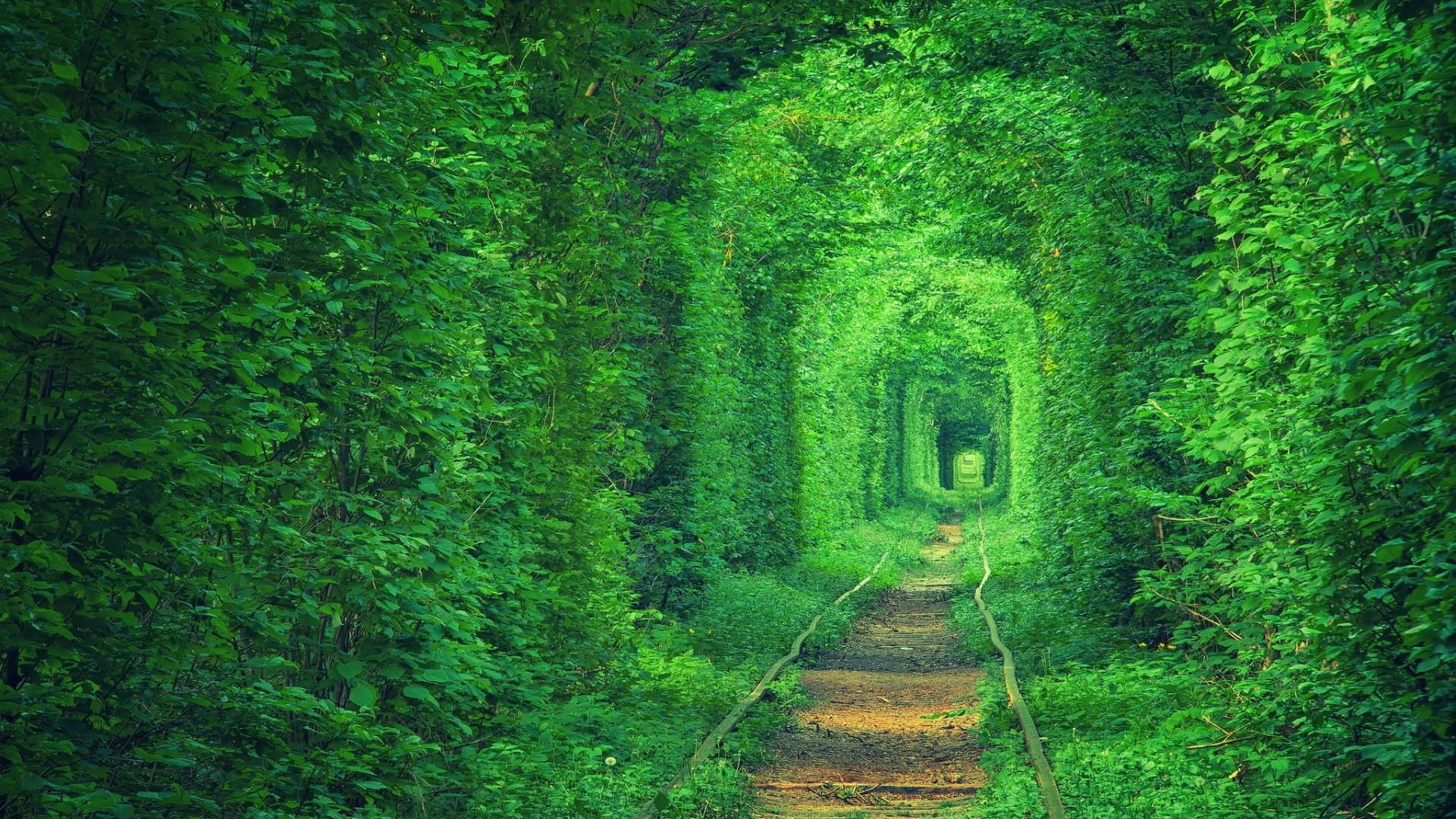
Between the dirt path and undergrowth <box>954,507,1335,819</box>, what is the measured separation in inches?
15.1

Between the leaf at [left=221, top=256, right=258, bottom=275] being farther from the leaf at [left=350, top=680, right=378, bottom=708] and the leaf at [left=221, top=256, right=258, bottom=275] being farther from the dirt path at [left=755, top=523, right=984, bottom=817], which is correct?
the dirt path at [left=755, top=523, right=984, bottom=817]

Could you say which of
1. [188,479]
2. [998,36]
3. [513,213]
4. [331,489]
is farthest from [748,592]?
[188,479]

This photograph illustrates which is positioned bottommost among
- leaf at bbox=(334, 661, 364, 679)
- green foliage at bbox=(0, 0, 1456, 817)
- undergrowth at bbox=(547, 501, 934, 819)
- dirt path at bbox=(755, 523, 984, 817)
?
dirt path at bbox=(755, 523, 984, 817)

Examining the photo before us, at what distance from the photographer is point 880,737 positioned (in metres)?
11.7

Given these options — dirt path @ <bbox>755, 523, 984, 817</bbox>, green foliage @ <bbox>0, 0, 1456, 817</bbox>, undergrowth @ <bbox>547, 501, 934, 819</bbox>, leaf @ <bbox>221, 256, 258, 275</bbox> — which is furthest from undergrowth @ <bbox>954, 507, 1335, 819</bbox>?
leaf @ <bbox>221, 256, 258, 275</bbox>

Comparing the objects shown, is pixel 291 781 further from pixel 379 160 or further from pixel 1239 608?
pixel 1239 608

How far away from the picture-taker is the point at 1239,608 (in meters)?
7.80

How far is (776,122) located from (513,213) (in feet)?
45.0

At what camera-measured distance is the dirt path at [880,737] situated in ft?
29.9

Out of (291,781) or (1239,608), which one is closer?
(291,781)

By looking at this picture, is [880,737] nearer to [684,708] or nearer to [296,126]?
[684,708]

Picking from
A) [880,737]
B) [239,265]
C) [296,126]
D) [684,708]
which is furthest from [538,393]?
[239,265]

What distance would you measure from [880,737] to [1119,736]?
250 centimetres

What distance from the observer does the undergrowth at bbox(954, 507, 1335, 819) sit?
24.6 feet
